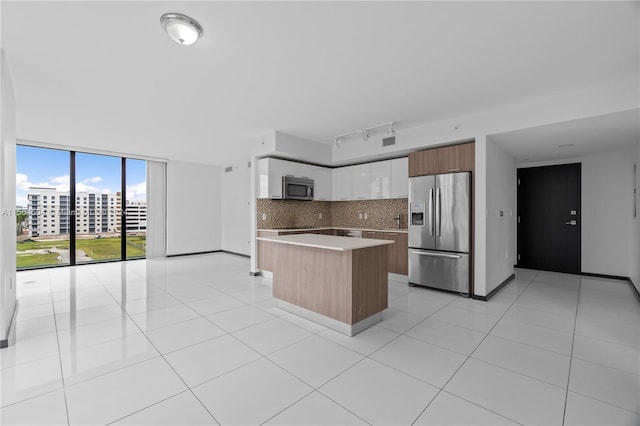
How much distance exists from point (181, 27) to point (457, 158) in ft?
12.8

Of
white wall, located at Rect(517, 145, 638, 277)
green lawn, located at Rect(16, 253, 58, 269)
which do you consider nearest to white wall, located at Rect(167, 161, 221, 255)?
green lawn, located at Rect(16, 253, 58, 269)

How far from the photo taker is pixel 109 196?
6.90 m

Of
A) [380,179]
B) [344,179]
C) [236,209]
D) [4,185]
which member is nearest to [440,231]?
[380,179]

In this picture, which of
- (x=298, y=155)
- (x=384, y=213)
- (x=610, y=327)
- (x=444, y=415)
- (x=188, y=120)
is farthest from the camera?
(x=384, y=213)

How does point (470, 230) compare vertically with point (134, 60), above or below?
below

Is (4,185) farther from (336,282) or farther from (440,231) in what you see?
(440,231)

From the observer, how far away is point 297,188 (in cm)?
572

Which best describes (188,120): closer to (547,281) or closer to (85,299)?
(85,299)

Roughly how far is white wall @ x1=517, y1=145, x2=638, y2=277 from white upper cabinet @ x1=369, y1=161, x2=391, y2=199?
3.72 meters

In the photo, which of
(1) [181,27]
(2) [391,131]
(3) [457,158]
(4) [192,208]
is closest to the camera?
(1) [181,27]

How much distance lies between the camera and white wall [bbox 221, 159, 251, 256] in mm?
7922

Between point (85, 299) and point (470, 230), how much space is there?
575 centimetres

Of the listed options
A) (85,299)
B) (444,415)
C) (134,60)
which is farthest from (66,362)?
(444,415)

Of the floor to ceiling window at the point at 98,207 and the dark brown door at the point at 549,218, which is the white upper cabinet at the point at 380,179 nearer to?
the dark brown door at the point at 549,218
